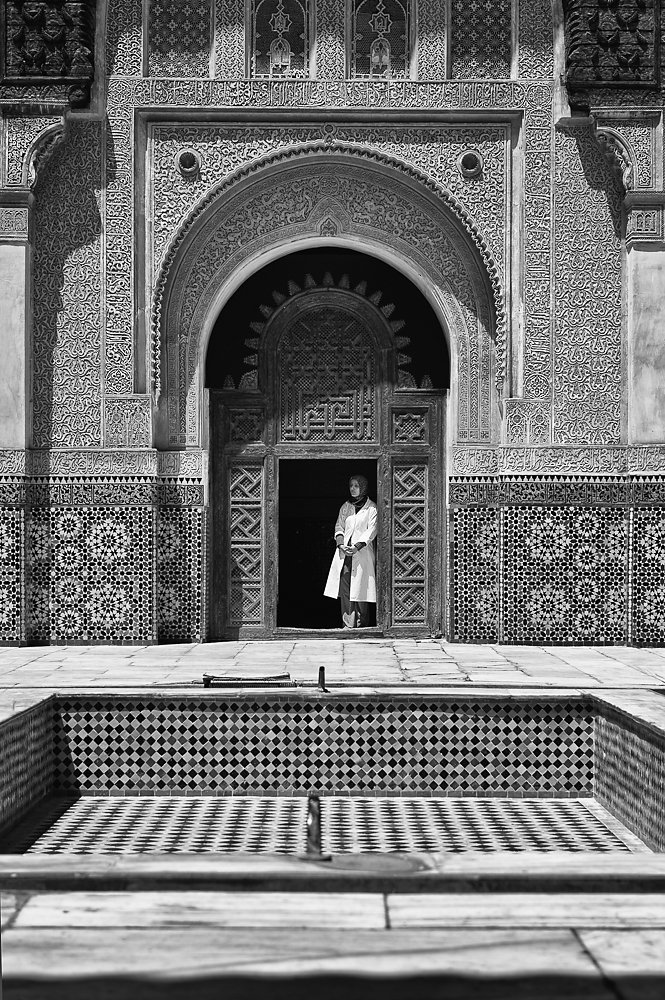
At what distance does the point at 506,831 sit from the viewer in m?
3.72

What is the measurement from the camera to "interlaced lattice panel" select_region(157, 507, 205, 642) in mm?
6414

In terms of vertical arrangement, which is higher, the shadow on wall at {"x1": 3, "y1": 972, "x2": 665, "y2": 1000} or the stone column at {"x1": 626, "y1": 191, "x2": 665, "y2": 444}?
the stone column at {"x1": 626, "y1": 191, "x2": 665, "y2": 444}

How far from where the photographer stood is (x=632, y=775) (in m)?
3.73

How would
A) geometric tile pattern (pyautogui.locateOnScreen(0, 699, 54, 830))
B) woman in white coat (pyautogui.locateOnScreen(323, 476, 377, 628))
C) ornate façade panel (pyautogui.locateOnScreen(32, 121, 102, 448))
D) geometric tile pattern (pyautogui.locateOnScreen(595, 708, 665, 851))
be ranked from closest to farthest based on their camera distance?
1. geometric tile pattern (pyautogui.locateOnScreen(595, 708, 665, 851))
2. geometric tile pattern (pyautogui.locateOnScreen(0, 699, 54, 830))
3. ornate façade panel (pyautogui.locateOnScreen(32, 121, 102, 448))
4. woman in white coat (pyautogui.locateOnScreen(323, 476, 377, 628))

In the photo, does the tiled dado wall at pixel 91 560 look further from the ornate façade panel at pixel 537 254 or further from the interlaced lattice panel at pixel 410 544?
the ornate façade panel at pixel 537 254

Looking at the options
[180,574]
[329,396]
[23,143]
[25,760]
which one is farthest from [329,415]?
[25,760]

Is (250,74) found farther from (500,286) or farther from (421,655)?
(421,655)

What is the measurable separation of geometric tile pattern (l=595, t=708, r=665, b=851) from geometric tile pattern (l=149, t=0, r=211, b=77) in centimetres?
397

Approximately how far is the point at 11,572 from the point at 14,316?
1.23 metres

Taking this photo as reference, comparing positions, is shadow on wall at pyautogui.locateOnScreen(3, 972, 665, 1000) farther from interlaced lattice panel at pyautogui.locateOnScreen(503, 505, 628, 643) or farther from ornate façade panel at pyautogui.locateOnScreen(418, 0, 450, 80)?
ornate façade panel at pyautogui.locateOnScreen(418, 0, 450, 80)

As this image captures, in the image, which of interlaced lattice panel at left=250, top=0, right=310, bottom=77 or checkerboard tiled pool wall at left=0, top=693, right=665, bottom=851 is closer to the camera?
checkerboard tiled pool wall at left=0, top=693, right=665, bottom=851


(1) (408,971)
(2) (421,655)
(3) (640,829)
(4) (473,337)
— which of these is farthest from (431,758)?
(4) (473,337)

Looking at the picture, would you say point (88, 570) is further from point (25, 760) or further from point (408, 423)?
point (25, 760)

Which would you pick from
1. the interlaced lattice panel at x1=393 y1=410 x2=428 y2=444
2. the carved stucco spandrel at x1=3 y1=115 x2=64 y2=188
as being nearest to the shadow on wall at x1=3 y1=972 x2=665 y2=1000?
the interlaced lattice panel at x1=393 y1=410 x2=428 y2=444
